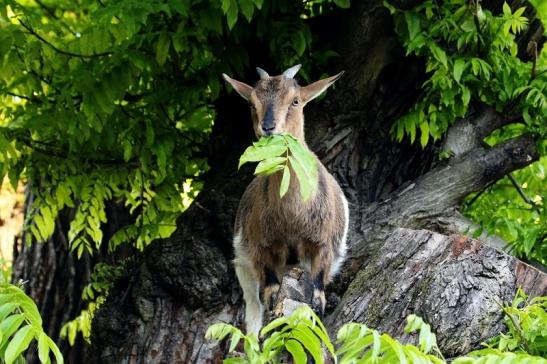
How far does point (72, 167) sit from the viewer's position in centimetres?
807

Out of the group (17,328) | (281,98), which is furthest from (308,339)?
(281,98)

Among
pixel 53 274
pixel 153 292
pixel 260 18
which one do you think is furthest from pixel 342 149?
pixel 53 274

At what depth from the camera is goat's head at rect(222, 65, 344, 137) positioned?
20.9ft

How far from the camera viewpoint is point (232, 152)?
8.20 metres

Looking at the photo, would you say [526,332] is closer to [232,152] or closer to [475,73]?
[475,73]

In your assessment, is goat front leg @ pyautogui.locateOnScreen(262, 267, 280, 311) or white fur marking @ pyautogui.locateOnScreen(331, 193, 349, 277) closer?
goat front leg @ pyautogui.locateOnScreen(262, 267, 280, 311)

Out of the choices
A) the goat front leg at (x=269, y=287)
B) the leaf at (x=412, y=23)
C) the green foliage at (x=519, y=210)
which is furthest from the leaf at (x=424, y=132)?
the goat front leg at (x=269, y=287)

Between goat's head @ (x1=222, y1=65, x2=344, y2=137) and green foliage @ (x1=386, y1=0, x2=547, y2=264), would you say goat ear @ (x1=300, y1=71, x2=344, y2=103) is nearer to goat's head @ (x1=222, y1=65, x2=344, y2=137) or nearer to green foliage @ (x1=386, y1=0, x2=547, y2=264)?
goat's head @ (x1=222, y1=65, x2=344, y2=137)

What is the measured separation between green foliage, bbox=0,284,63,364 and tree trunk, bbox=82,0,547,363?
287cm

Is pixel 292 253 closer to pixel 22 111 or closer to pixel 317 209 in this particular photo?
pixel 317 209

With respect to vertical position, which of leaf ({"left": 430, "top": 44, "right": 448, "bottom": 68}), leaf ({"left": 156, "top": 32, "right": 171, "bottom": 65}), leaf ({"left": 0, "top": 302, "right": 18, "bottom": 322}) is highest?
leaf ({"left": 156, "top": 32, "right": 171, "bottom": 65})

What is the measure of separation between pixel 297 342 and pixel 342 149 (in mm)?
4069

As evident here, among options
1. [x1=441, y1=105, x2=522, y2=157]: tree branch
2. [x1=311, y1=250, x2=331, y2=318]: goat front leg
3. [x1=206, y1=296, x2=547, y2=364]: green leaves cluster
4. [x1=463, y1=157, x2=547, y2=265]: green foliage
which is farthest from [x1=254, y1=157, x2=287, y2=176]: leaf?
[x1=441, y1=105, x2=522, y2=157]: tree branch

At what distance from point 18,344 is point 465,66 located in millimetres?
4647
